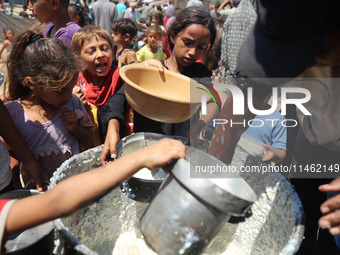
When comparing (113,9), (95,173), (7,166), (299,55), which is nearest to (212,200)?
(95,173)

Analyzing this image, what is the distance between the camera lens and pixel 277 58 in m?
0.73

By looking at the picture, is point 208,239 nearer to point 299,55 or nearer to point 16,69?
point 299,55

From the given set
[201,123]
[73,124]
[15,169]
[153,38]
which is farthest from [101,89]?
[153,38]

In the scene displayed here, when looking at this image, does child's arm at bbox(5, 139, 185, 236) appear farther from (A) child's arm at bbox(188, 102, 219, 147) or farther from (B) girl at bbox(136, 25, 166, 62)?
(B) girl at bbox(136, 25, 166, 62)

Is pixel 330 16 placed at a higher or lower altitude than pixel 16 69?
higher

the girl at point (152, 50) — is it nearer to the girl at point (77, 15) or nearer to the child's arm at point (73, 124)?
the girl at point (77, 15)

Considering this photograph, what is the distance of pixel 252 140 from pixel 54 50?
4.74ft

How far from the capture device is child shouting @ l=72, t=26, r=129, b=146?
78.6 inches

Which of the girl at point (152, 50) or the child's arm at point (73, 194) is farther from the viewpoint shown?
the girl at point (152, 50)

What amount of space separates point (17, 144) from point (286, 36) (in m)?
1.38

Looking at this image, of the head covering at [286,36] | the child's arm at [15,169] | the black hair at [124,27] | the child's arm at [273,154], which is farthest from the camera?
the black hair at [124,27]

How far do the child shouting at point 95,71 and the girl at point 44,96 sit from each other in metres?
0.39

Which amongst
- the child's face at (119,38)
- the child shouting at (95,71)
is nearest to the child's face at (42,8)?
the child shouting at (95,71)

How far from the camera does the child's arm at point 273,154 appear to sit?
1.91m
